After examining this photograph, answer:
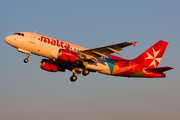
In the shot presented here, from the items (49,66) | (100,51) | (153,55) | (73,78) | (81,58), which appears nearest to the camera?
(100,51)

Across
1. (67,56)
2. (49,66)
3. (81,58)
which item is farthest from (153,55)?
(49,66)

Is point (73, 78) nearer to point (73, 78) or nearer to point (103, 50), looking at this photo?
point (73, 78)

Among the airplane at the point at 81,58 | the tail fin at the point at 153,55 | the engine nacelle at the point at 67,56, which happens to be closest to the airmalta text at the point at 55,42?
the airplane at the point at 81,58

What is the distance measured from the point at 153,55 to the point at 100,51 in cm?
1131

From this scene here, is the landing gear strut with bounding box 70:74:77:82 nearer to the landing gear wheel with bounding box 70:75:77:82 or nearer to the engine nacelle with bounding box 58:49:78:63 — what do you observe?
the landing gear wheel with bounding box 70:75:77:82

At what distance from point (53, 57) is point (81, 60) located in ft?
12.4

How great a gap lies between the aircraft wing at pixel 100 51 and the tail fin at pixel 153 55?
775cm

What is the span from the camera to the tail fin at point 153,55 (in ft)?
140

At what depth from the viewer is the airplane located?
36312 mm

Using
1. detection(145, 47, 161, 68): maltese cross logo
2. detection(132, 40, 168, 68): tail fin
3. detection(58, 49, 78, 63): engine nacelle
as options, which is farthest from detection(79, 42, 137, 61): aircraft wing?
detection(145, 47, 161, 68): maltese cross logo

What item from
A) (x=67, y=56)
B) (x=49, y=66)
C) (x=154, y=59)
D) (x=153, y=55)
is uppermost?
(x=153, y=55)

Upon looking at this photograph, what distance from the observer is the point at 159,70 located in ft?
131

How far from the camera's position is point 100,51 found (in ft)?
119

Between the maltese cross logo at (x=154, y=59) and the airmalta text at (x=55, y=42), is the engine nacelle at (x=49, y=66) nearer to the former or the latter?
the airmalta text at (x=55, y=42)
